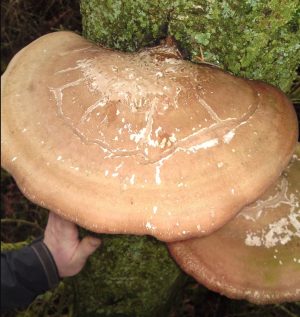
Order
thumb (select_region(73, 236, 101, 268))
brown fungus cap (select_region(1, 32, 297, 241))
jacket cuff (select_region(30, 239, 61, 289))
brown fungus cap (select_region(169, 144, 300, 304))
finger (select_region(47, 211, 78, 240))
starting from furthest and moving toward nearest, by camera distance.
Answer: jacket cuff (select_region(30, 239, 61, 289)) → thumb (select_region(73, 236, 101, 268)) → finger (select_region(47, 211, 78, 240)) → brown fungus cap (select_region(169, 144, 300, 304)) → brown fungus cap (select_region(1, 32, 297, 241))

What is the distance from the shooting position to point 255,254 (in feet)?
7.18

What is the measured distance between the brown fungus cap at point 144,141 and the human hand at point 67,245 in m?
0.92

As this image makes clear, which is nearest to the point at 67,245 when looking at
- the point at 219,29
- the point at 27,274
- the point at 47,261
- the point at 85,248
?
the point at 85,248

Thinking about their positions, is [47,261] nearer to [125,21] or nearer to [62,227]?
Answer: [62,227]

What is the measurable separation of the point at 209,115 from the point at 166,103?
0.20 m

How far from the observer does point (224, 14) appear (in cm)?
189

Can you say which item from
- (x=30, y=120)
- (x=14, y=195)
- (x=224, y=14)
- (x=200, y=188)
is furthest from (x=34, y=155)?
(x=14, y=195)

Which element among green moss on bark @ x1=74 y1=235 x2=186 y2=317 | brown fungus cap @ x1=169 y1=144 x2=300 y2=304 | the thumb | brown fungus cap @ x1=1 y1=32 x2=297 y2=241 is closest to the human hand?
the thumb

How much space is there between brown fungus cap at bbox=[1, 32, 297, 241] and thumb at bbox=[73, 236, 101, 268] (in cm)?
102

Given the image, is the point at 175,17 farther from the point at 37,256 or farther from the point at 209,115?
the point at 37,256

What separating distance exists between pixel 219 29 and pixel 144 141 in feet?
2.12

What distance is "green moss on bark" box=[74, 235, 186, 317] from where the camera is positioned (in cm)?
279

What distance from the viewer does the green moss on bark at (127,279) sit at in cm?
279

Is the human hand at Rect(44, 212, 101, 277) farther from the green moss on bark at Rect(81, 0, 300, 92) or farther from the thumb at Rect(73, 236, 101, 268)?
the green moss on bark at Rect(81, 0, 300, 92)
